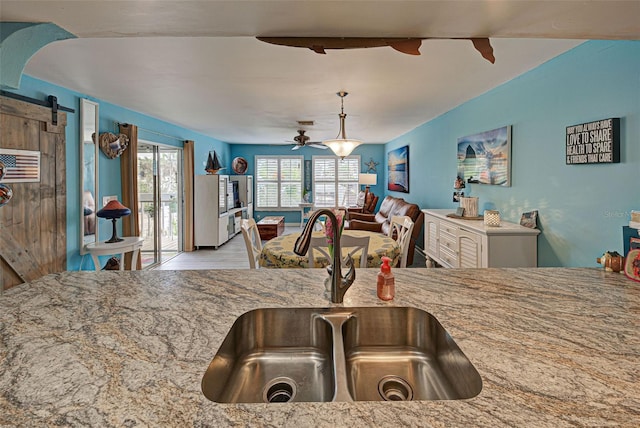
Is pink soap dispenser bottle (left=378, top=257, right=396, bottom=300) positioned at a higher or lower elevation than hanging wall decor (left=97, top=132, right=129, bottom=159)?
lower

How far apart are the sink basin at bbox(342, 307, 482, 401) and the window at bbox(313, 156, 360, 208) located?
792 cm

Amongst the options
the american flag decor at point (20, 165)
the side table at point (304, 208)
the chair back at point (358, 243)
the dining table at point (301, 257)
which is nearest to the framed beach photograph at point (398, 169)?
the side table at point (304, 208)

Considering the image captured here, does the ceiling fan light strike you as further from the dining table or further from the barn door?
the barn door

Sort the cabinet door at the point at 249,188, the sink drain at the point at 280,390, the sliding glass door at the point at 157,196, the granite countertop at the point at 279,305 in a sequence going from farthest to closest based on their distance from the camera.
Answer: the cabinet door at the point at 249,188, the sliding glass door at the point at 157,196, the sink drain at the point at 280,390, the granite countertop at the point at 279,305

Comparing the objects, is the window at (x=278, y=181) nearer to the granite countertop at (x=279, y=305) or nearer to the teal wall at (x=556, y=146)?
the teal wall at (x=556, y=146)

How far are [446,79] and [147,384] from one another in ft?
10.9

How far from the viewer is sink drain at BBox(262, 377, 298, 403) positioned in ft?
3.27

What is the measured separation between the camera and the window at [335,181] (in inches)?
357

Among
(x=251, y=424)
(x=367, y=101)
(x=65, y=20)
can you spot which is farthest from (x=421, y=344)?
(x=367, y=101)

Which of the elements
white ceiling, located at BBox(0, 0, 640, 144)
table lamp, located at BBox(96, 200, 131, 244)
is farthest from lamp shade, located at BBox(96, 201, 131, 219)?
white ceiling, located at BBox(0, 0, 640, 144)

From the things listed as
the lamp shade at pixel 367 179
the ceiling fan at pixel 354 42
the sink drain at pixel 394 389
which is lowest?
the sink drain at pixel 394 389

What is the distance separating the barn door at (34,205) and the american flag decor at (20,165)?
0.13ft

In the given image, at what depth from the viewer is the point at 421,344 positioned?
3.70 feet

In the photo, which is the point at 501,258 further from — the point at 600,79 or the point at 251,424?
the point at 251,424
